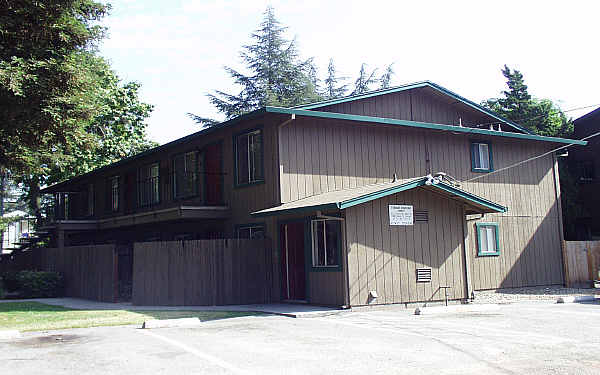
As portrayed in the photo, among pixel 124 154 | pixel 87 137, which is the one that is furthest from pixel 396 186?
pixel 124 154

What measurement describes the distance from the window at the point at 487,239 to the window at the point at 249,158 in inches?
284

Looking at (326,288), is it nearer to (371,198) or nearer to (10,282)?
(371,198)

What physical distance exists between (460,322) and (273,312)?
4483 mm

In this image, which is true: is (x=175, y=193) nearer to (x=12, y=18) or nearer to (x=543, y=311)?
(x=12, y=18)

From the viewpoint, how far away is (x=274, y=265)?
57.4 ft

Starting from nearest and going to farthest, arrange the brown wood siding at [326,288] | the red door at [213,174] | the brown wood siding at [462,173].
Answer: the brown wood siding at [326,288] → the brown wood siding at [462,173] → the red door at [213,174]

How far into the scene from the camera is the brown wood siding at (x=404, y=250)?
15.2m

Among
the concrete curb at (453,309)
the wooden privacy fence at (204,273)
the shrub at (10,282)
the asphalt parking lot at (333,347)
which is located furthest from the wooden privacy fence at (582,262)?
the shrub at (10,282)

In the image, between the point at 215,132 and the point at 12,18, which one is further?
the point at 215,132

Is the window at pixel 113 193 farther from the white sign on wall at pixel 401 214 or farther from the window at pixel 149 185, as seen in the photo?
the white sign on wall at pixel 401 214

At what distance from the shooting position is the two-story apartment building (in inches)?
614

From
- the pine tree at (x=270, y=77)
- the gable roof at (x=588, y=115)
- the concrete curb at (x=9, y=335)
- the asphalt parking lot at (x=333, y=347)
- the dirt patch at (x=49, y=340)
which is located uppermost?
the pine tree at (x=270, y=77)

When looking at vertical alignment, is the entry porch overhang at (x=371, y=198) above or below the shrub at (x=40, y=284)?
above

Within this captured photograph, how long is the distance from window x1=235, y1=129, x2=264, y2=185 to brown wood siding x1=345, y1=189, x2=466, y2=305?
12.3ft
